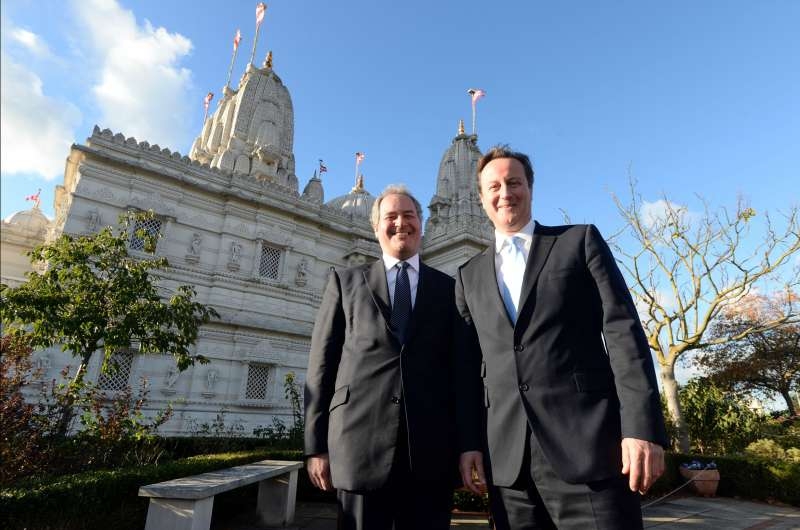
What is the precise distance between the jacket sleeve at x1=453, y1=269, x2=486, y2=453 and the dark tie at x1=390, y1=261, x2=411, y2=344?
345mm

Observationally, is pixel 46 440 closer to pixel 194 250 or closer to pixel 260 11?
pixel 194 250

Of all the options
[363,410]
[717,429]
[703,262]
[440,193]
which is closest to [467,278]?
[363,410]

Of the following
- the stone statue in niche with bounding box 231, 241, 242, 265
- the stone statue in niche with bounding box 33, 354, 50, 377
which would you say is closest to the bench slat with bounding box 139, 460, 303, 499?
the stone statue in niche with bounding box 33, 354, 50, 377

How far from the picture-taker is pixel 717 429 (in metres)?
A: 14.5

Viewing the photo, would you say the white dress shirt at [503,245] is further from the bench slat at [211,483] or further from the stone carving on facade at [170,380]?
the stone carving on facade at [170,380]

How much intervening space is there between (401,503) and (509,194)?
198 centimetres

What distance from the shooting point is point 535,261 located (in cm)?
263

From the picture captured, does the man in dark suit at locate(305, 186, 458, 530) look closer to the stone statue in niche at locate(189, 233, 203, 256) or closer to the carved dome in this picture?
the stone statue in niche at locate(189, 233, 203, 256)

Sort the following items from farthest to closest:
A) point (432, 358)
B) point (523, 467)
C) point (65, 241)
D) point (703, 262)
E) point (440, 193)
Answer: point (440, 193) → point (703, 262) → point (65, 241) → point (432, 358) → point (523, 467)

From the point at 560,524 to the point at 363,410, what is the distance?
1.19 meters

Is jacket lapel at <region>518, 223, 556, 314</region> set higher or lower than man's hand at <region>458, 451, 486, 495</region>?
higher

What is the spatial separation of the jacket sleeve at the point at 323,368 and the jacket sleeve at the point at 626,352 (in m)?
1.67

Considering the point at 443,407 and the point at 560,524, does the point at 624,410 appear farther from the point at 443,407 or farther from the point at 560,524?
the point at 443,407

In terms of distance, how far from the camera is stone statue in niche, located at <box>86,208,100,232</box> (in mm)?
15299
